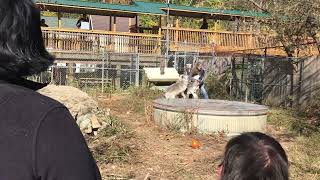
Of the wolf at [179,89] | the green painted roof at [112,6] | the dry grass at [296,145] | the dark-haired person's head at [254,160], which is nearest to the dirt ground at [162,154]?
the dry grass at [296,145]

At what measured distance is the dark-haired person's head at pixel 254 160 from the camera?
231 cm

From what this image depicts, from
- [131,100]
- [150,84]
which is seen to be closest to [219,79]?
[150,84]

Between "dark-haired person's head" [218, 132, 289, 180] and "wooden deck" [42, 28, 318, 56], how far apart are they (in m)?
19.4

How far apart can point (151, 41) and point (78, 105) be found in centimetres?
1557

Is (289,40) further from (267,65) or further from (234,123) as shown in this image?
(234,123)

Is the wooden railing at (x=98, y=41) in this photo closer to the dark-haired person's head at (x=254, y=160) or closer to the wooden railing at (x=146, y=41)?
the wooden railing at (x=146, y=41)

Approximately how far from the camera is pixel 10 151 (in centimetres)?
140

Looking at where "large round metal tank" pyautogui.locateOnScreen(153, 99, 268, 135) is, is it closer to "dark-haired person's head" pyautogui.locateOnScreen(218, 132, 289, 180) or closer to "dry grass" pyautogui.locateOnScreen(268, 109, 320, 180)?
"dry grass" pyautogui.locateOnScreen(268, 109, 320, 180)

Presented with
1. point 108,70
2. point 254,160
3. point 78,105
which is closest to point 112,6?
point 108,70

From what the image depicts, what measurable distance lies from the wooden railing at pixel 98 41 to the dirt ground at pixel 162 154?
11.4 m

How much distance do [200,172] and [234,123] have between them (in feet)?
13.1

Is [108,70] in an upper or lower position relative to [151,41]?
lower

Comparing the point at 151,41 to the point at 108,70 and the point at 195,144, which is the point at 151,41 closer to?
the point at 108,70

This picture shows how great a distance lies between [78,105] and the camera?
11.2 metres
